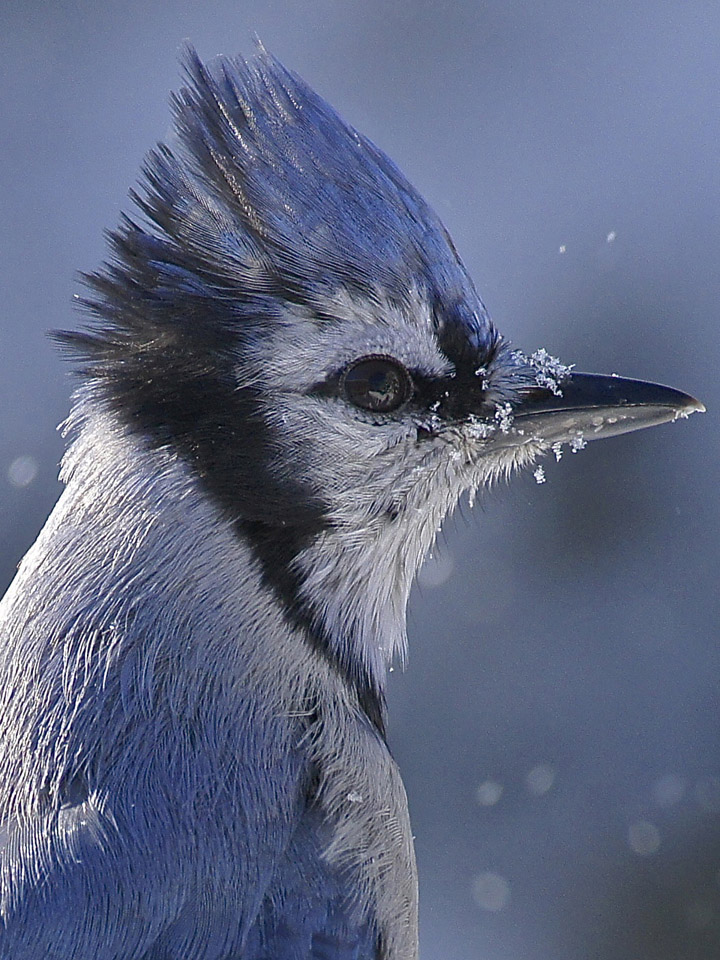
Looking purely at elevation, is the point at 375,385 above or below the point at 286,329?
below

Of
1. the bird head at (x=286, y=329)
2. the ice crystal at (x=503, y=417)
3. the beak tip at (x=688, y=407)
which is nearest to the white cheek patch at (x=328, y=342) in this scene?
the bird head at (x=286, y=329)

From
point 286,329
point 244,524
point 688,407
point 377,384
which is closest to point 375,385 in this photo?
point 377,384

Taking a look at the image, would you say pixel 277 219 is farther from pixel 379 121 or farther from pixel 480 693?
pixel 379 121

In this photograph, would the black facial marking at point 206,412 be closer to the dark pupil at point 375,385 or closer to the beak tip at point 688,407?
the dark pupil at point 375,385

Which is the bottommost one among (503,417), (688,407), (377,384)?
(688,407)

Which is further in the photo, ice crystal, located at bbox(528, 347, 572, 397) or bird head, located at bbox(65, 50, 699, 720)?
ice crystal, located at bbox(528, 347, 572, 397)

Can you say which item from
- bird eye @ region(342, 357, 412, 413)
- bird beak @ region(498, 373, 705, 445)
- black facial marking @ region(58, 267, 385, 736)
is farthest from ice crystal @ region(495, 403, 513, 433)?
black facial marking @ region(58, 267, 385, 736)

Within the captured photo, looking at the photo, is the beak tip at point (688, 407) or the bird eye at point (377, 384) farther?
the beak tip at point (688, 407)

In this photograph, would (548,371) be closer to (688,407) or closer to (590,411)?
(590,411)

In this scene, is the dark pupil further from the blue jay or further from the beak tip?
the beak tip
